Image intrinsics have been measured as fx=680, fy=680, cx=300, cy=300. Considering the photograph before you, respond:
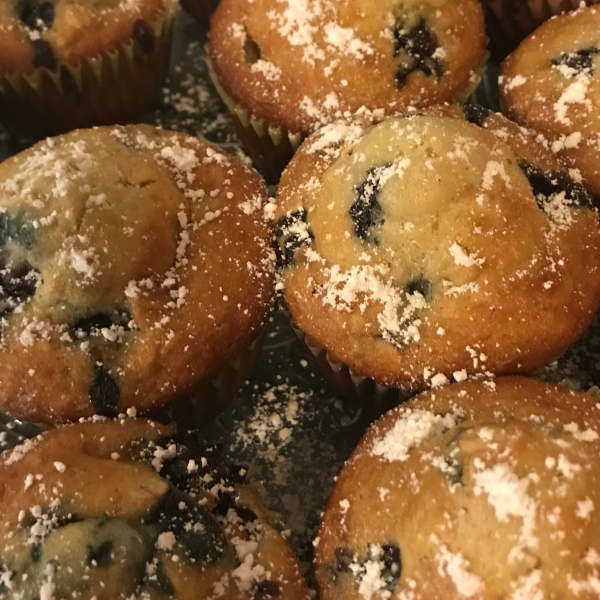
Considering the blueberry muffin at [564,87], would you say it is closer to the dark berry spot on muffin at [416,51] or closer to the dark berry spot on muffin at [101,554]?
the dark berry spot on muffin at [416,51]

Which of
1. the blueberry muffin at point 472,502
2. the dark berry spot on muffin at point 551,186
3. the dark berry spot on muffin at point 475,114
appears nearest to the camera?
the blueberry muffin at point 472,502

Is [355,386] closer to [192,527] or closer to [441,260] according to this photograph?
[441,260]

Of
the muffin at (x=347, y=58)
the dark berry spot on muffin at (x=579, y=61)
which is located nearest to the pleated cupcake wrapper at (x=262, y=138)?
the muffin at (x=347, y=58)

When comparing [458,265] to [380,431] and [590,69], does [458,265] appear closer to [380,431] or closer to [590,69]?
[380,431]

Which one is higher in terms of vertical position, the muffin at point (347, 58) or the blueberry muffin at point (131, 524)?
the muffin at point (347, 58)

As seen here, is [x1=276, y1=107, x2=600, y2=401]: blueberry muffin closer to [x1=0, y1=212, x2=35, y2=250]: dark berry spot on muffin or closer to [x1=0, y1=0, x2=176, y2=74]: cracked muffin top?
[x1=0, y1=212, x2=35, y2=250]: dark berry spot on muffin

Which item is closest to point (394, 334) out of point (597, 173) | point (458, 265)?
point (458, 265)

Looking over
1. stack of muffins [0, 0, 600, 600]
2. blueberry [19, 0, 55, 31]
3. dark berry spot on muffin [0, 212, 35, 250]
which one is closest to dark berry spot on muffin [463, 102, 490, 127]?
stack of muffins [0, 0, 600, 600]
